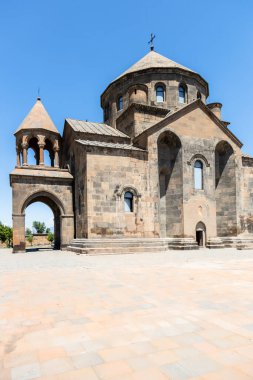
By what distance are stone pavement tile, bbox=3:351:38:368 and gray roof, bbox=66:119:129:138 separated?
17.3 meters

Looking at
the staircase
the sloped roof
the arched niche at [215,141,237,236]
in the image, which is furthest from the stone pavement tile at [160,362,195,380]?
the sloped roof

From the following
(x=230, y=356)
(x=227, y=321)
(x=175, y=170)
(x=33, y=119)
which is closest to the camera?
(x=230, y=356)

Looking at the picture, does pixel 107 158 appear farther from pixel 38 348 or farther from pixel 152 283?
pixel 38 348

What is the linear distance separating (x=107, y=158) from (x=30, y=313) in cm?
1307

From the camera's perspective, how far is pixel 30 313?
4.39 m

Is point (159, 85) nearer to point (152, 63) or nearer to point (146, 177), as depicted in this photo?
point (152, 63)

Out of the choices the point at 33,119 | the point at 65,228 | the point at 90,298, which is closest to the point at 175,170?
the point at 65,228

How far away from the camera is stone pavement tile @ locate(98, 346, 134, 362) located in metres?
2.82

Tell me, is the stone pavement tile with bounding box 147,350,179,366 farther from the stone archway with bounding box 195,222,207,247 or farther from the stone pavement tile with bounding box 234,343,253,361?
the stone archway with bounding box 195,222,207,247

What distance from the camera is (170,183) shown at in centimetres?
1898

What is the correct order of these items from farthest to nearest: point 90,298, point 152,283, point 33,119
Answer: point 33,119 → point 152,283 → point 90,298

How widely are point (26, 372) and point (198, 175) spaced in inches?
708

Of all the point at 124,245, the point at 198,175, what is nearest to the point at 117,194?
the point at 124,245

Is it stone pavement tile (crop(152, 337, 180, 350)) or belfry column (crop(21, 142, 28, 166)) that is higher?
belfry column (crop(21, 142, 28, 166))
